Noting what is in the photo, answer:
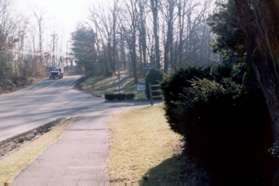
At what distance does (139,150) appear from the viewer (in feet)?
30.9

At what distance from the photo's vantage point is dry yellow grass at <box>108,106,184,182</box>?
7.39 meters

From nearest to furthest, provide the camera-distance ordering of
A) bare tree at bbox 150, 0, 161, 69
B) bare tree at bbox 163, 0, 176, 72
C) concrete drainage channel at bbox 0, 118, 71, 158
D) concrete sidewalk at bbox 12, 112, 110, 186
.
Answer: concrete sidewalk at bbox 12, 112, 110, 186 < concrete drainage channel at bbox 0, 118, 71, 158 < bare tree at bbox 163, 0, 176, 72 < bare tree at bbox 150, 0, 161, 69

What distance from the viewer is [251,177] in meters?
5.45

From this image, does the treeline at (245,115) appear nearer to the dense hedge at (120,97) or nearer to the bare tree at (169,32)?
the dense hedge at (120,97)

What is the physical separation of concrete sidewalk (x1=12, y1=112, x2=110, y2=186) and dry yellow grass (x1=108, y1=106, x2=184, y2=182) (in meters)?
0.22

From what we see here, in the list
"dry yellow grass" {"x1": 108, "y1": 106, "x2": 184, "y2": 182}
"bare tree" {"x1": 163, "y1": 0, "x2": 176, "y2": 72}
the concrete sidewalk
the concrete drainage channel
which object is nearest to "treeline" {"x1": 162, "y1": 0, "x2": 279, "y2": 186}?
"dry yellow grass" {"x1": 108, "y1": 106, "x2": 184, "y2": 182}

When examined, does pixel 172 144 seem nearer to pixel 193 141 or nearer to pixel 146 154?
pixel 146 154

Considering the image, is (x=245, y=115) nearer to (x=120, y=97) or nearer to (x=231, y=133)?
(x=231, y=133)

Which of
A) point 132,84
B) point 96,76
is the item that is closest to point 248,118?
point 132,84

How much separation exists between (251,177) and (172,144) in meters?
4.35

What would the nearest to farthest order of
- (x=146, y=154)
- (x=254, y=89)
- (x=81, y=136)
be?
(x=254, y=89), (x=146, y=154), (x=81, y=136)

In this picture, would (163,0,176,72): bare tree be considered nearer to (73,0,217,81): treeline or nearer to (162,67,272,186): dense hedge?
(73,0,217,81): treeline

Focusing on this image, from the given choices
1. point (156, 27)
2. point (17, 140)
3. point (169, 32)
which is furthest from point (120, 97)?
point (156, 27)

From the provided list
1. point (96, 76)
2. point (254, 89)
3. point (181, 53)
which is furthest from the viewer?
point (96, 76)
